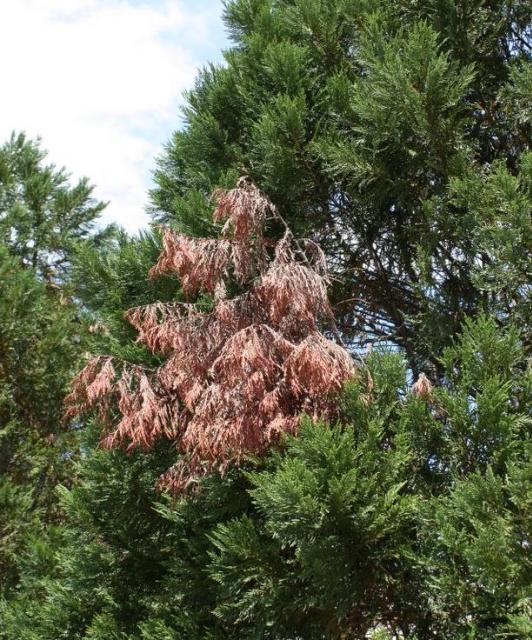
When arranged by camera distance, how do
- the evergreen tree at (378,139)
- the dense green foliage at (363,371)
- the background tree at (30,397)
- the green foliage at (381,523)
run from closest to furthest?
the green foliage at (381,523) < the dense green foliage at (363,371) < the evergreen tree at (378,139) < the background tree at (30,397)

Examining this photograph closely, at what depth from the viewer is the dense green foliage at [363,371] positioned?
3.98 metres

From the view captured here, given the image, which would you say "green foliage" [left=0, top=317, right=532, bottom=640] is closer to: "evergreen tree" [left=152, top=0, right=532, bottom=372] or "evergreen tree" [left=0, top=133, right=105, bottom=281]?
"evergreen tree" [left=152, top=0, right=532, bottom=372]

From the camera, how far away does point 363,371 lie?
15.1ft

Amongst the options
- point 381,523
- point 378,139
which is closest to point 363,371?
point 381,523

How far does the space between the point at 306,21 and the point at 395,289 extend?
239 centimetres

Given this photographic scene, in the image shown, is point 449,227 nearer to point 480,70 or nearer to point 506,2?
point 480,70

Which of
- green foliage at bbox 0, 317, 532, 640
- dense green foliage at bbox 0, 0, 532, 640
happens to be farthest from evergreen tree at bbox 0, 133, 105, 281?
green foliage at bbox 0, 317, 532, 640

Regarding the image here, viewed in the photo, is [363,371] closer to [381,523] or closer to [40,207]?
[381,523]

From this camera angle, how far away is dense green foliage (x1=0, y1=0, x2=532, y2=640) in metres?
3.98

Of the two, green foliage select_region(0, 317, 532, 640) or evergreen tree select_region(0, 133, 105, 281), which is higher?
evergreen tree select_region(0, 133, 105, 281)

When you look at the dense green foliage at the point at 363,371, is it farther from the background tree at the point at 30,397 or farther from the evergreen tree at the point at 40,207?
the evergreen tree at the point at 40,207

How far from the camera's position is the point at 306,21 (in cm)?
623

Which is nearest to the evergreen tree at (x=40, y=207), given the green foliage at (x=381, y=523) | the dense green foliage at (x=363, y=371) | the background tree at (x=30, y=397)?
the background tree at (x=30, y=397)

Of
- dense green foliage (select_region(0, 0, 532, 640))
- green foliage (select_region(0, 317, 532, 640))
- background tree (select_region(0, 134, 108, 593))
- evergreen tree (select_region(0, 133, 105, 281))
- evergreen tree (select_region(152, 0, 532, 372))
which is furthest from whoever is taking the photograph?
evergreen tree (select_region(0, 133, 105, 281))
